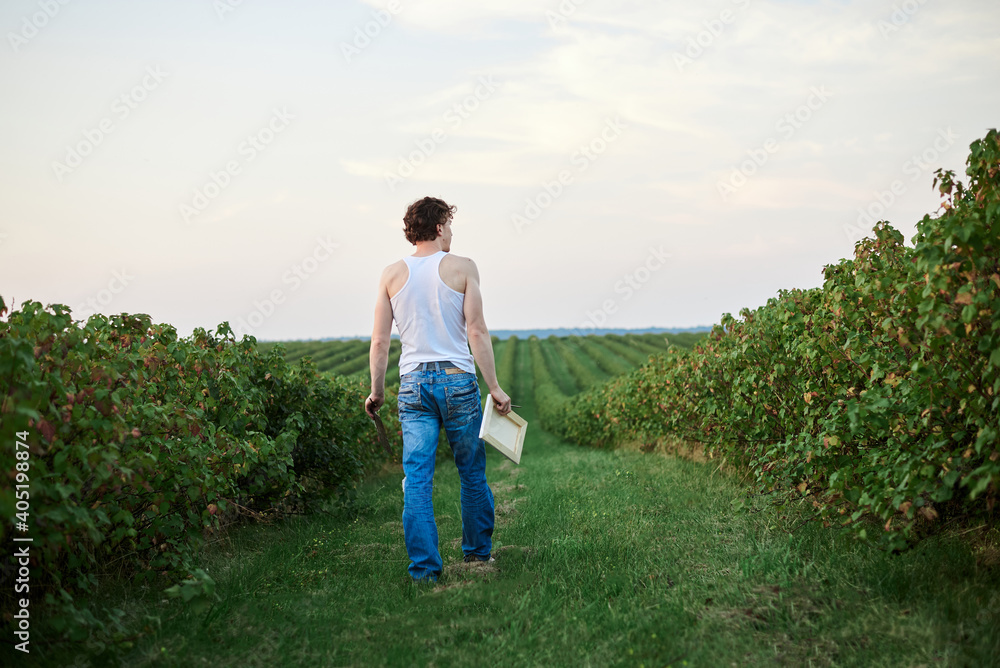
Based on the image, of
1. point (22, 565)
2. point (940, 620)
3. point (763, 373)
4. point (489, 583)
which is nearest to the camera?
point (940, 620)

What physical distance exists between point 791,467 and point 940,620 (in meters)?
1.63

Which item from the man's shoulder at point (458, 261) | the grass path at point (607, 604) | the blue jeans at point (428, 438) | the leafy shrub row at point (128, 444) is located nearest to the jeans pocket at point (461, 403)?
the blue jeans at point (428, 438)

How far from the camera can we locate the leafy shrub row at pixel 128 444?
2.99 metres

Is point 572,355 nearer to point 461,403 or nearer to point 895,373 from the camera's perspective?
point 461,403

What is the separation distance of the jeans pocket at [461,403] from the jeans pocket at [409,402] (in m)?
0.19

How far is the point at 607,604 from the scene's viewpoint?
12.0 feet

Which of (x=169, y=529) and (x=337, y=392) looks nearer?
(x=169, y=529)

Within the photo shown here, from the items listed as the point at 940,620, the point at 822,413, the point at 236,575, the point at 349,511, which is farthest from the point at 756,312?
the point at 236,575

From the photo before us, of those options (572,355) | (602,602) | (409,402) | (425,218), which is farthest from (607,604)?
(572,355)

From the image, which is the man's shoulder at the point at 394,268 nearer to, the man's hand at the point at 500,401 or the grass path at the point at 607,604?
the man's hand at the point at 500,401

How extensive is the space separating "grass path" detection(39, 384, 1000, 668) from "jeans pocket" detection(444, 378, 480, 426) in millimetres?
1000

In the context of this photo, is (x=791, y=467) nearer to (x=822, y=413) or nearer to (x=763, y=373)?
(x=822, y=413)

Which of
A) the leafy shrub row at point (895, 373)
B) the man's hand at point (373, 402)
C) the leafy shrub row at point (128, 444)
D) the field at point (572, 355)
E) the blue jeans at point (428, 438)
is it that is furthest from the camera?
the field at point (572, 355)

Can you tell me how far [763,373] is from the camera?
585cm
